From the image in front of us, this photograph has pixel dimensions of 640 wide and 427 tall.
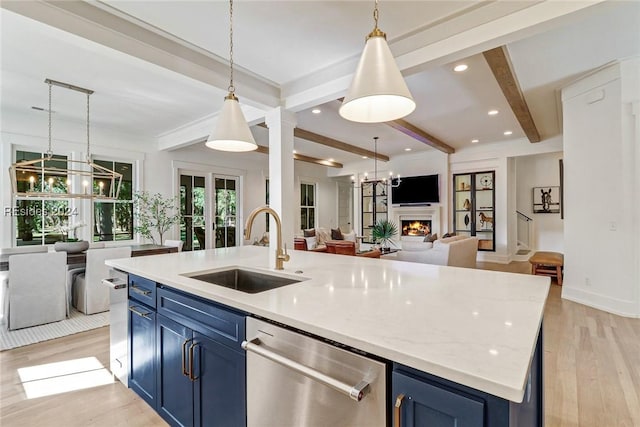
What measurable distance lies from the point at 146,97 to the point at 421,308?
14.1 ft

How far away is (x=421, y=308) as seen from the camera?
1.10 m

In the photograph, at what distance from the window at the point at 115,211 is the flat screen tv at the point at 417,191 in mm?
6257

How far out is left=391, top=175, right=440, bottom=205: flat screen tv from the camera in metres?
7.80

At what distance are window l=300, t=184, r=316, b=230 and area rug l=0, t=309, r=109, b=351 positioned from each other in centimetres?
620

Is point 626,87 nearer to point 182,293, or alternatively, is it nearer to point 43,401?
point 182,293

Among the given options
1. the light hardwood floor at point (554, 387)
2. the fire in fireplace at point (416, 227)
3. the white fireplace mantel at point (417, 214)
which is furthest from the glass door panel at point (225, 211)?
the fire in fireplace at point (416, 227)

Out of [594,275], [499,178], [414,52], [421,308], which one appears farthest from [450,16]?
[499,178]

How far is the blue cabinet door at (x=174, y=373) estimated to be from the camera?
148 centimetres

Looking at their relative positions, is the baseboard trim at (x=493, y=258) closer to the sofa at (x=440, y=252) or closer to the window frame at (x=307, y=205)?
the sofa at (x=440, y=252)

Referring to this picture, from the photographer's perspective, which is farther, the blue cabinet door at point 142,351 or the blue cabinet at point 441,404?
the blue cabinet door at point 142,351

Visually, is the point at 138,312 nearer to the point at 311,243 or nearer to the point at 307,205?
the point at 311,243

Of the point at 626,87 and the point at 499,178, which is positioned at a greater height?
the point at 626,87

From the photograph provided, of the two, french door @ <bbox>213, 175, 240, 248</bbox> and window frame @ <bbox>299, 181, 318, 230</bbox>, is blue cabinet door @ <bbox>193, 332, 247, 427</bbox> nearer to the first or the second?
french door @ <bbox>213, 175, 240, 248</bbox>

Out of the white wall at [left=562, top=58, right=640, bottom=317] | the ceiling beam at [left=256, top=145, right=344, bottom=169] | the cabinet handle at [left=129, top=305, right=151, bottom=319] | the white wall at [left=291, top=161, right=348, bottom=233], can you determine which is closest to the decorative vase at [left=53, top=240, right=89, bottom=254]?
the cabinet handle at [left=129, top=305, right=151, bottom=319]
